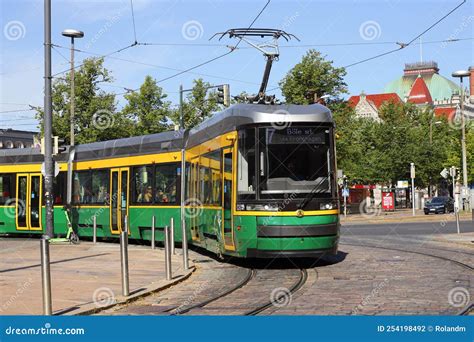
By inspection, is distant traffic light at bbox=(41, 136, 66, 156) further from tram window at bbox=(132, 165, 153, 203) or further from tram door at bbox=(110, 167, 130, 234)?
tram window at bbox=(132, 165, 153, 203)

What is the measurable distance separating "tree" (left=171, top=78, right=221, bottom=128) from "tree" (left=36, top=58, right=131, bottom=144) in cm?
559

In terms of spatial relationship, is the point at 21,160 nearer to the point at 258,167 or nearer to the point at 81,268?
the point at 81,268

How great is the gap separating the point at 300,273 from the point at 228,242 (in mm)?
1748

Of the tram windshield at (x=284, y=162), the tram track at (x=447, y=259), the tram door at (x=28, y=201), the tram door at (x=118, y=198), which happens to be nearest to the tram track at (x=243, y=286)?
the tram windshield at (x=284, y=162)

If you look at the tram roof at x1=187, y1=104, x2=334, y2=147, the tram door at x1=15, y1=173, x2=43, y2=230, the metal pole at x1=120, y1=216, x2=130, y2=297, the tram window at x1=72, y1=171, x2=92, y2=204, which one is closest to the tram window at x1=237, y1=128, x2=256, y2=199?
the tram roof at x1=187, y1=104, x2=334, y2=147

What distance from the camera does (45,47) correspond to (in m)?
21.9

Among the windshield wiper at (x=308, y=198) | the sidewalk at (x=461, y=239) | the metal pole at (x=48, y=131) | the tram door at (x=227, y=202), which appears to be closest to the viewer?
the windshield wiper at (x=308, y=198)

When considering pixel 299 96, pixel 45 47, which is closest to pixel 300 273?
pixel 45 47

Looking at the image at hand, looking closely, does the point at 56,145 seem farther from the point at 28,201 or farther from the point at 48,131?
the point at 28,201

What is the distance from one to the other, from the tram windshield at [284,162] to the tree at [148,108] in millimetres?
33947

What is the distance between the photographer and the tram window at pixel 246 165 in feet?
45.4

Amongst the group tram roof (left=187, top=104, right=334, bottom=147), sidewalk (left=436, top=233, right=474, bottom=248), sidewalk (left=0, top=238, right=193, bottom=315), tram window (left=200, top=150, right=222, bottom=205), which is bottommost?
sidewalk (left=0, top=238, right=193, bottom=315)

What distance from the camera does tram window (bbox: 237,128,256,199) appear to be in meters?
13.8

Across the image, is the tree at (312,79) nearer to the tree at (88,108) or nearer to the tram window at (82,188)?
the tree at (88,108)
